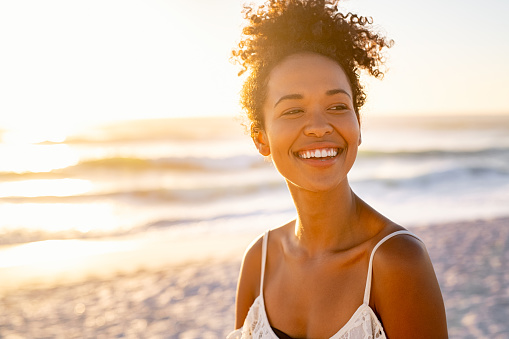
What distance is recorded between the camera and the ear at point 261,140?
2.87 metres

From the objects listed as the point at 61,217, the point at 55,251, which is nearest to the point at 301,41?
the point at 55,251

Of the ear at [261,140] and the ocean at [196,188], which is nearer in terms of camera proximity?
the ear at [261,140]

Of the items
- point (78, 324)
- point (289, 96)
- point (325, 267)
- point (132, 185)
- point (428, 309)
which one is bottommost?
point (78, 324)

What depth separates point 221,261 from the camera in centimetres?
891

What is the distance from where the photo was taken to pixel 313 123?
8.21 feet

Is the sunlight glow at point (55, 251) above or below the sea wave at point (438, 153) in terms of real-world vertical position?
below

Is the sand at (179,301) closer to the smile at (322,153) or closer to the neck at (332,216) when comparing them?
the neck at (332,216)

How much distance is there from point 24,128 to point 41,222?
138 ft

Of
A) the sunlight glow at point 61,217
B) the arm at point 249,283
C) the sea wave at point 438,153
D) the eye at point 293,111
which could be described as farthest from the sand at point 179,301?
the sea wave at point 438,153

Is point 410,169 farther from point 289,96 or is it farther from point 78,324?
point 289,96

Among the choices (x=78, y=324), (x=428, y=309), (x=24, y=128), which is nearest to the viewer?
(x=428, y=309)

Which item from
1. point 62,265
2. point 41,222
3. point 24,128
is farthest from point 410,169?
point 24,128

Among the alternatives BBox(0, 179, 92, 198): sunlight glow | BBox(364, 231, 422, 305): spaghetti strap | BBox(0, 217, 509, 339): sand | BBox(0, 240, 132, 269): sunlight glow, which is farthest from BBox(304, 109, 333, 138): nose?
BBox(0, 179, 92, 198): sunlight glow

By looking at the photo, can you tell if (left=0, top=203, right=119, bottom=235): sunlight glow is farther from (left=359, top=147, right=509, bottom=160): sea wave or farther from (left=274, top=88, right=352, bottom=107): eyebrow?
(left=359, top=147, right=509, bottom=160): sea wave
